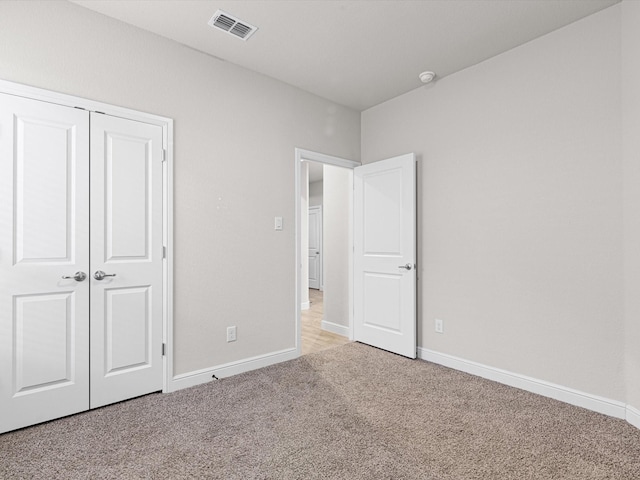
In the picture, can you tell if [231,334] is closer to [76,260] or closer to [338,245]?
[76,260]

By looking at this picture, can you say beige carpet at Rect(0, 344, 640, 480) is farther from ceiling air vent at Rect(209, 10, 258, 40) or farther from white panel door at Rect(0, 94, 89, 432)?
ceiling air vent at Rect(209, 10, 258, 40)

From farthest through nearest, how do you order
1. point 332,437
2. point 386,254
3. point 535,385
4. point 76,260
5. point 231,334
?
point 386,254 → point 231,334 → point 535,385 → point 76,260 → point 332,437

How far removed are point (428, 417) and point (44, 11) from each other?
3542 mm

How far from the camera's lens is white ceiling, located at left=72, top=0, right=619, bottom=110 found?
226cm

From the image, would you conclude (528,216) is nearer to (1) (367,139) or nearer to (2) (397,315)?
(2) (397,315)

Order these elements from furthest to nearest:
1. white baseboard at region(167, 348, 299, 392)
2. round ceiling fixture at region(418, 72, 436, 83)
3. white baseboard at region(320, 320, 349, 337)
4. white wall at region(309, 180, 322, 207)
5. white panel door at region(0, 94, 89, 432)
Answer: white wall at region(309, 180, 322, 207) → white baseboard at region(320, 320, 349, 337) → round ceiling fixture at region(418, 72, 436, 83) → white baseboard at region(167, 348, 299, 392) → white panel door at region(0, 94, 89, 432)

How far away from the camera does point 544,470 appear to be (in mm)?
1720

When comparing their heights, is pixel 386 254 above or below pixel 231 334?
above

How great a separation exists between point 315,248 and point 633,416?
723cm

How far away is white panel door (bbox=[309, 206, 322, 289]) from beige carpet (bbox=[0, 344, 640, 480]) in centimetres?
595

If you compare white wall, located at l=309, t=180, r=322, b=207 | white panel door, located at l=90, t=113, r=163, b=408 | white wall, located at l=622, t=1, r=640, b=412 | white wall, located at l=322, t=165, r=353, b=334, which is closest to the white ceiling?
white wall, located at l=622, t=1, r=640, b=412

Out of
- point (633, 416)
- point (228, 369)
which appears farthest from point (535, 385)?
point (228, 369)

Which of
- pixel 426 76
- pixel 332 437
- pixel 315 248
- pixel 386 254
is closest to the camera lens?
pixel 332 437

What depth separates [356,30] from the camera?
2520 millimetres
